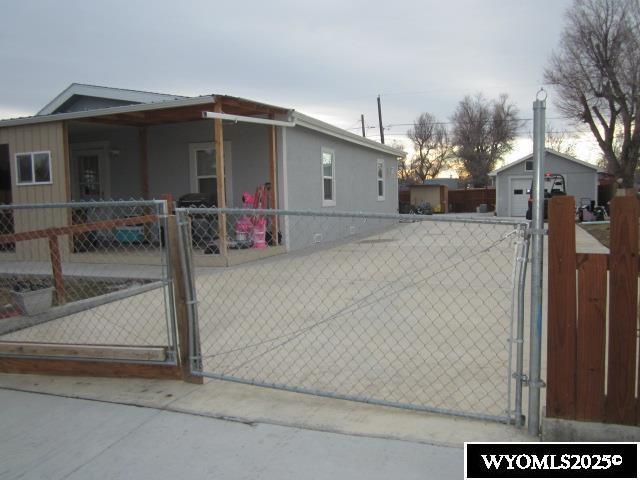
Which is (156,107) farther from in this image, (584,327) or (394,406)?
(584,327)

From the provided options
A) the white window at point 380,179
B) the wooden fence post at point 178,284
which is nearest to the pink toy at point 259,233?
the wooden fence post at point 178,284

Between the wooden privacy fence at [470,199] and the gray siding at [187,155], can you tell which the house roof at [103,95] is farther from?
the wooden privacy fence at [470,199]

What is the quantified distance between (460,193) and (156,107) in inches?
1153

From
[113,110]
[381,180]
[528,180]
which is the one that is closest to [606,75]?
[528,180]

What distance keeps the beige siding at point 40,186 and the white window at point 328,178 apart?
6.21 meters

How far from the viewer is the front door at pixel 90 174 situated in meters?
15.0

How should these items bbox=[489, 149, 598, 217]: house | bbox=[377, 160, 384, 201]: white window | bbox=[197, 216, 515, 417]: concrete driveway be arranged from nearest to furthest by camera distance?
bbox=[197, 216, 515, 417]: concrete driveway → bbox=[377, 160, 384, 201]: white window → bbox=[489, 149, 598, 217]: house

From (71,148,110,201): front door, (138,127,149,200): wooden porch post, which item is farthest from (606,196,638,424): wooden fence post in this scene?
(71,148,110,201): front door

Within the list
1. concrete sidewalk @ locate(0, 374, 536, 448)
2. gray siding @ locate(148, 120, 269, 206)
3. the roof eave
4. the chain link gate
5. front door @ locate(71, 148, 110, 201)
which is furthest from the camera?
front door @ locate(71, 148, 110, 201)

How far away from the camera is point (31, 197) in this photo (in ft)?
40.4

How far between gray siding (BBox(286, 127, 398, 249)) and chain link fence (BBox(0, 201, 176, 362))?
3.50 m

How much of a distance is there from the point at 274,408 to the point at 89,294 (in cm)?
545

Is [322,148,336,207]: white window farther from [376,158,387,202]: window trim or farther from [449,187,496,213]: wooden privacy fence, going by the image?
[449,187,496,213]: wooden privacy fence

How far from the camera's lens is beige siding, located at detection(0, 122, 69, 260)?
11.7m
